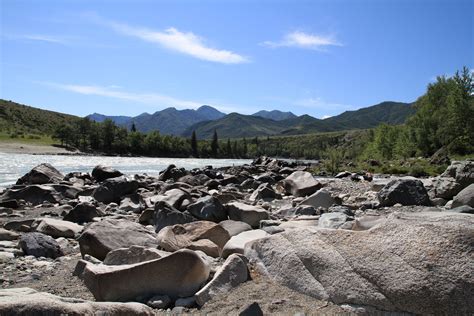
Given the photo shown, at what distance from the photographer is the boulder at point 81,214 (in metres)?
13.2

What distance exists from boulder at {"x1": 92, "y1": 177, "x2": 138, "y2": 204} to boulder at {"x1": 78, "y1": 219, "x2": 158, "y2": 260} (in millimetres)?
10455

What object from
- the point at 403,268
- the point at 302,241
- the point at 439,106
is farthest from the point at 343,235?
the point at 439,106

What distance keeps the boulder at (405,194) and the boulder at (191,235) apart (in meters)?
9.69

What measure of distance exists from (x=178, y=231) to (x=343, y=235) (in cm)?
411

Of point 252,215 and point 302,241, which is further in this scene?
point 252,215

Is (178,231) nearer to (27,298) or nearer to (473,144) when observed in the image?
(27,298)

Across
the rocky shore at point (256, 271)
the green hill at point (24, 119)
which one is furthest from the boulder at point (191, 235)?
the green hill at point (24, 119)

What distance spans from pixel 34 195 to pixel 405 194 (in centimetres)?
1656

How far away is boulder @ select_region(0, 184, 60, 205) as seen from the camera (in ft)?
60.3

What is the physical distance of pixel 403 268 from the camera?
504 cm

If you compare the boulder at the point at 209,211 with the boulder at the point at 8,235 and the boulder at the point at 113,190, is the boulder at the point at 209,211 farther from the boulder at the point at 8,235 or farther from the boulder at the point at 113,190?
the boulder at the point at 113,190

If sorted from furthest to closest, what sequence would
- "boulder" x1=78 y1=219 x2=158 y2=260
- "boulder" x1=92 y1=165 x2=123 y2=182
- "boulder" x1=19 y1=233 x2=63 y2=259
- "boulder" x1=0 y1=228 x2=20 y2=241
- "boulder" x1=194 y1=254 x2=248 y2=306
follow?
"boulder" x1=92 y1=165 x2=123 y2=182, "boulder" x1=0 y1=228 x2=20 y2=241, "boulder" x1=19 y1=233 x2=63 y2=259, "boulder" x1=78 y1=219 x2=158 y2=260, "boulder" x1=194 y1=254 x2=248 y2=306

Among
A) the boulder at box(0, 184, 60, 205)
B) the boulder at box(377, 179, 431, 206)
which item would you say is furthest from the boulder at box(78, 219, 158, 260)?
the boulder at box(0, 184, 60, 205)

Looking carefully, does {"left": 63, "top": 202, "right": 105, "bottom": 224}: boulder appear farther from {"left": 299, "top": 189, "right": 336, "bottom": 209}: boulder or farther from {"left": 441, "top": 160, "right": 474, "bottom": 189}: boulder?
{"left": 441, "top": 160, "right": 474, "bottom": 189}: boulder
